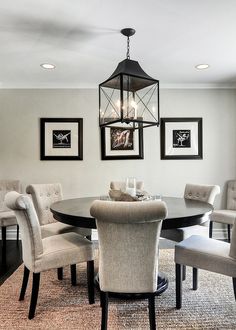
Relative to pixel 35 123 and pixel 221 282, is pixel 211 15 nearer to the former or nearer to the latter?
pixel 221 282

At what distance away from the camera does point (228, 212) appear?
365 cm

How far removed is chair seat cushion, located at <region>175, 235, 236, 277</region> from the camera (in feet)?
6.29

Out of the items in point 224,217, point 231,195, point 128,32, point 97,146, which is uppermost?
point 128,32

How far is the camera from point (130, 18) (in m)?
2.20

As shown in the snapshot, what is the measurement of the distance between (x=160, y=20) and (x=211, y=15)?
0.41 metres

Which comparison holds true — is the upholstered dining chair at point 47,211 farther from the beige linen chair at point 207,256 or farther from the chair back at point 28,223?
the beige linen chair at point 207,256

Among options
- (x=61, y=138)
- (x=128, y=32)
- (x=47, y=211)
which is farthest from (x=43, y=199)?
(x=128, y=32)

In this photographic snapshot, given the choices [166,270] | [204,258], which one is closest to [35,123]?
[166,270]

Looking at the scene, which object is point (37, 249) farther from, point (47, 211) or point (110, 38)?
point (110, 38)

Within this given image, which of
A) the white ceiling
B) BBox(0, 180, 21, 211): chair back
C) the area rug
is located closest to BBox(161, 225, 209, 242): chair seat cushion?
the area rug

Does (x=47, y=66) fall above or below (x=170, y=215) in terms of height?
above

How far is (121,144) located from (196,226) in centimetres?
186

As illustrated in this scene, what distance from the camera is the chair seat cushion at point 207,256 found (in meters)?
1.92

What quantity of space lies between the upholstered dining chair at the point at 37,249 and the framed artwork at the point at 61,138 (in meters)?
2.04
